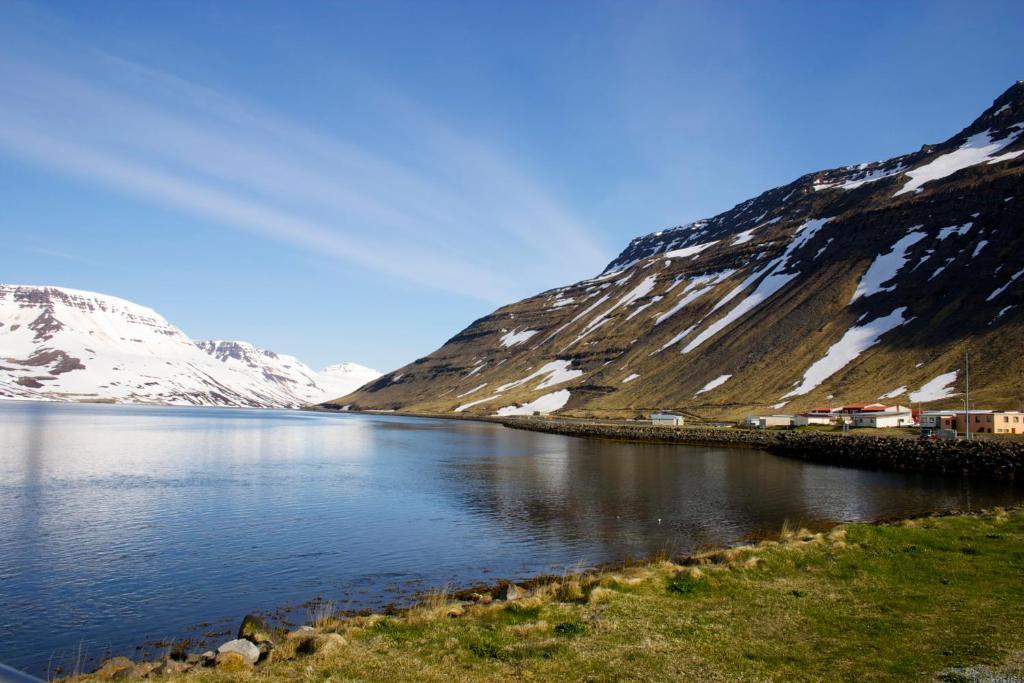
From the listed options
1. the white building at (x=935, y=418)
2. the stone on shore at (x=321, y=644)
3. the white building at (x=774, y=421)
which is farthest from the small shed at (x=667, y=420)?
the stone on shore at (x=321, y=644)

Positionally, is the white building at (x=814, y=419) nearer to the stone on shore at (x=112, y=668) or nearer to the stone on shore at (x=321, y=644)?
the stone on shore at (x=321, y=644)

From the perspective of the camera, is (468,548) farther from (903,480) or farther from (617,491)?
(903,480)

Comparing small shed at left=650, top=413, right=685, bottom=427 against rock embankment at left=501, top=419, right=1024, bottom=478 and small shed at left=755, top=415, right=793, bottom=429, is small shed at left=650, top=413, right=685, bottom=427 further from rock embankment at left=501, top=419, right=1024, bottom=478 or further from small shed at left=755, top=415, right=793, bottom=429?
small shed at left=755, top=415, right=793, bottom=429

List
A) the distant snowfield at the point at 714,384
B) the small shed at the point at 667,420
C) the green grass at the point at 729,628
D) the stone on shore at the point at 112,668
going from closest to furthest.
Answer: the green grass at the point at 729,628 < the stone on shore at the point at 112,668 < the small shed at the point at 667,420 < the distant snowfield at the point at 714,384

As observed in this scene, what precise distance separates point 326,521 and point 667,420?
112 m

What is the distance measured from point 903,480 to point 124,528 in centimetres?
6676

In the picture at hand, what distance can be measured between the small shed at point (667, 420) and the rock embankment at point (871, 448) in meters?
11.5

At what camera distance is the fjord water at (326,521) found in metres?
25.8

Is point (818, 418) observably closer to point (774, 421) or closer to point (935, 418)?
point (774, 421)

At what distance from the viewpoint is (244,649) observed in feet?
54.3

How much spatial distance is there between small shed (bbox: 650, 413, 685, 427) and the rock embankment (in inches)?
453

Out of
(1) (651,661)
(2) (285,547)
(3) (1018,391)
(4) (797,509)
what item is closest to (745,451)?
(3) (1018,391)

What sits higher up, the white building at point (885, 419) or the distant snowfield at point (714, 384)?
the distant snowfield at point (714, 384)

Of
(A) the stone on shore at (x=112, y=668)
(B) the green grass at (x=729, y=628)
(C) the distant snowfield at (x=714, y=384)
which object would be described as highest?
(C) the distant snowfield at (x=714, y=384)
